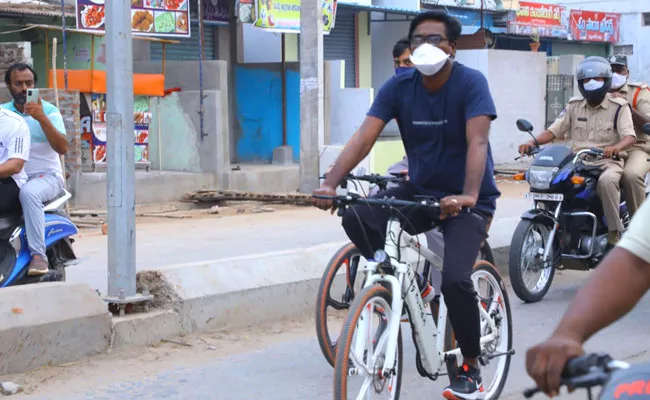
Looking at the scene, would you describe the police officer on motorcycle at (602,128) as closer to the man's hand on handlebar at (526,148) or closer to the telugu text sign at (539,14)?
the man's hand on handlebar at (526,148)

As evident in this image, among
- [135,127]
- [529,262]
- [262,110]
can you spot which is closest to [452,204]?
[529,262]

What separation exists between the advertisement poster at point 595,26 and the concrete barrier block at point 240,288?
22.2 m

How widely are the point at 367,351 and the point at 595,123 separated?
15.5 ft

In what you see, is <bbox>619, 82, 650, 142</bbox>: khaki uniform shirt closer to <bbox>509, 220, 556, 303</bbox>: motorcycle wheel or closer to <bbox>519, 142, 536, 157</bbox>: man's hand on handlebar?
<bbox>519, 142, 536, 157</bbox>: man's hand on handlebar

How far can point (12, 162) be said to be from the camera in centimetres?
648

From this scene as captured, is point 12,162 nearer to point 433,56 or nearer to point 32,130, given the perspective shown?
point 32,130

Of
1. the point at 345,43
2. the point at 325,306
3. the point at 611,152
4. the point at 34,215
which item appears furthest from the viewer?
the point at 345,43

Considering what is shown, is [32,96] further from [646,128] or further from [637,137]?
[637,137]

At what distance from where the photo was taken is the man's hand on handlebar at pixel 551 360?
219 cm

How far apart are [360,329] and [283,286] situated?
9.73 feet

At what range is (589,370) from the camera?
6.70 ft

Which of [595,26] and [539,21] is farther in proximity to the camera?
[595,26]

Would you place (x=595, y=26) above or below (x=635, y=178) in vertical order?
above

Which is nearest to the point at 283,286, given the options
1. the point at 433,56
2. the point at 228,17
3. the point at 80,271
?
the point at 80,271
